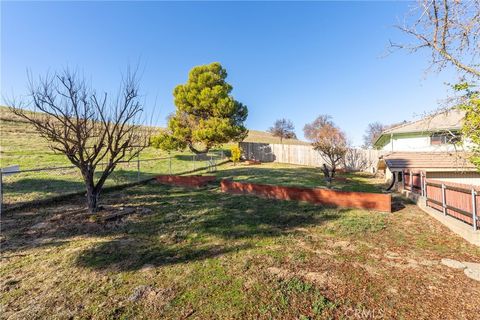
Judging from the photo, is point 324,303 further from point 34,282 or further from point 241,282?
point 34,282

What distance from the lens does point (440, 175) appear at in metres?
12.7

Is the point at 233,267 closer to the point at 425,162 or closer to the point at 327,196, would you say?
the point at 327,196

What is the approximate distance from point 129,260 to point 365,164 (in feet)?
66.8

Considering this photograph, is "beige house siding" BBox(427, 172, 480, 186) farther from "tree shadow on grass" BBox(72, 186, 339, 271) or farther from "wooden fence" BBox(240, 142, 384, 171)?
"tree shadow on grass" BBox(72, 186, 339, 271)

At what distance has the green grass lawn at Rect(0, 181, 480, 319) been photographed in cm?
323

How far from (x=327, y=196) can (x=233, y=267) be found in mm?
5521

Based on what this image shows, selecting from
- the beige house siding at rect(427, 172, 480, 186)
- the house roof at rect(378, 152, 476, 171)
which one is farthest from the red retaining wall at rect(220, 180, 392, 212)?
the beige house siding at rect(427, 172, 480, 186)

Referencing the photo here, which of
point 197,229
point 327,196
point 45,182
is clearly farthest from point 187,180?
point 327,196

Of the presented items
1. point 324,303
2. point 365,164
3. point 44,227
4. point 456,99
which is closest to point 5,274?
point 44,227

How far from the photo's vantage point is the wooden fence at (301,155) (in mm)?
20084

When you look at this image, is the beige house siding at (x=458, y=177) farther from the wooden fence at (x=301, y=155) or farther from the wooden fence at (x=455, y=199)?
the wooden fence at (x=301, y=155)

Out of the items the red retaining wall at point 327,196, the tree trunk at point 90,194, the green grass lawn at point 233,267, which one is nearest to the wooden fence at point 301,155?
the red retaining wall at point 327,196

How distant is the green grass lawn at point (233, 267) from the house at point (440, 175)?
1.65 ft

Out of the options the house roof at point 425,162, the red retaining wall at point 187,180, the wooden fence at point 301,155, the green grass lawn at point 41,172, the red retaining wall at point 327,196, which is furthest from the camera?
the wooden fence at point 301,155
